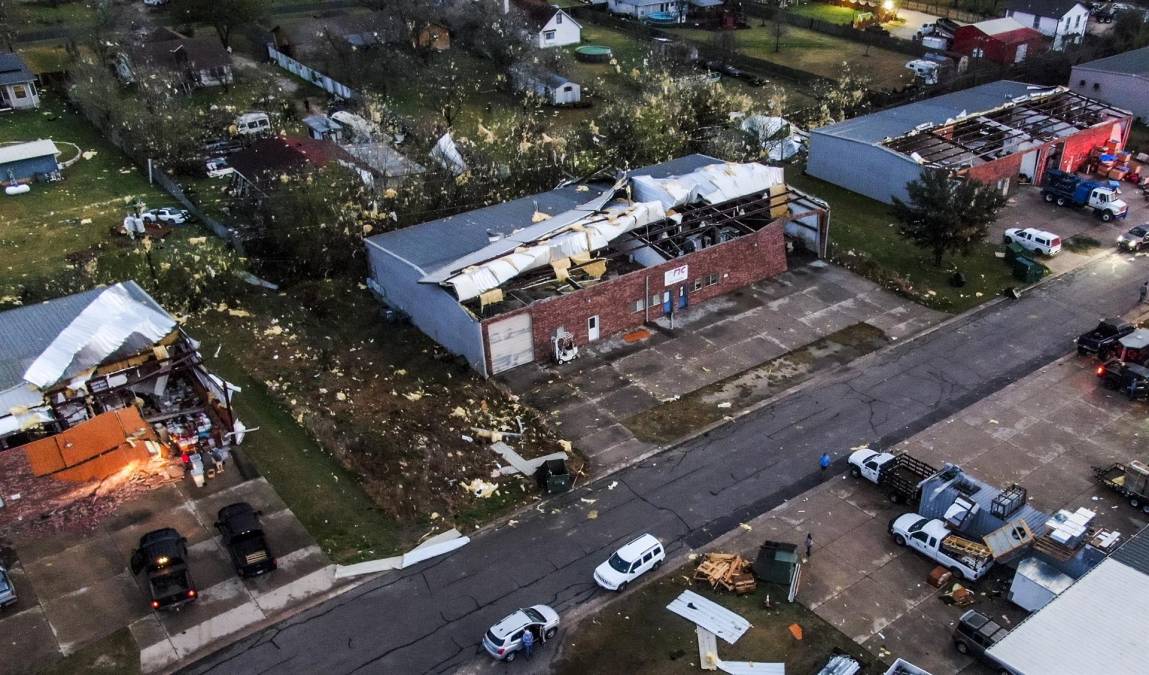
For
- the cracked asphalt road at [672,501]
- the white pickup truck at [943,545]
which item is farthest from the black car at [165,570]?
the white pickup truck at [943,545]

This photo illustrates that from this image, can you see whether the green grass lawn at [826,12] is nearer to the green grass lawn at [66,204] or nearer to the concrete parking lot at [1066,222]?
the concrete parking lot at [1066,222]

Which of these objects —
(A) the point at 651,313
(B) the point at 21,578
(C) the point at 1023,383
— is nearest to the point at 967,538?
(C) the point at 1023,383

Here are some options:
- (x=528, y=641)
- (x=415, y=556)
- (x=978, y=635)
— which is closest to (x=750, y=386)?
(x=978, y=635)

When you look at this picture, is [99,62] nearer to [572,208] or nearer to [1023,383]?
[572,208]

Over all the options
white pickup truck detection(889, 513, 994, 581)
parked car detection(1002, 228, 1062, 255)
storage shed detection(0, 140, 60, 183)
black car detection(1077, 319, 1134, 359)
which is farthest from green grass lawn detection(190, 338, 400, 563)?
parked car detection(1002, 228, 1062, 255)

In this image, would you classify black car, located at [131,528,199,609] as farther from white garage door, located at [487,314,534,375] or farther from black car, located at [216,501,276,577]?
white garage door, located at [487,314,534,375]

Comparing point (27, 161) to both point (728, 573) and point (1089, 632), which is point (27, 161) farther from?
point (1089, 632)

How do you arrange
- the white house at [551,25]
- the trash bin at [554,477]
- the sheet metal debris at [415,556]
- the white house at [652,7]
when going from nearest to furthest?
the sheet metal debris at [415,556], the trash bin at [554,477], the white house at [551,25], the white house at [652,7]
